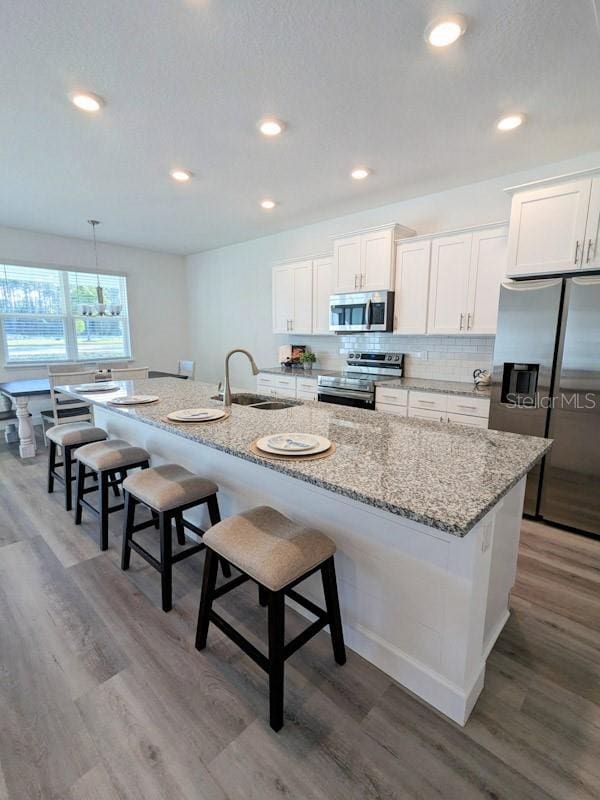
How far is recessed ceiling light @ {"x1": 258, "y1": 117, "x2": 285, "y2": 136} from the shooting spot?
7.69 ft

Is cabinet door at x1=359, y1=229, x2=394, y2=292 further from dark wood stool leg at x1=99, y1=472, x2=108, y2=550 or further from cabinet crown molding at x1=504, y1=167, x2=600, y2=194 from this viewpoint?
dark wood stool leg at x1=99, y1=472, x2=108, y2=550

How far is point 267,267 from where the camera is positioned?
534cm

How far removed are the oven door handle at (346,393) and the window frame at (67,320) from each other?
360cm

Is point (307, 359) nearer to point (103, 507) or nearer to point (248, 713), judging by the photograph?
point (103, 507)

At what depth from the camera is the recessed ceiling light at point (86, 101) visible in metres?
2.09

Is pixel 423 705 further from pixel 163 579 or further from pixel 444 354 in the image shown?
pixel 444 354

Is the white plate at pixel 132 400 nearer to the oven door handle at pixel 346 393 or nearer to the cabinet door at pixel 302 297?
the oven door handle at pixel 346 393

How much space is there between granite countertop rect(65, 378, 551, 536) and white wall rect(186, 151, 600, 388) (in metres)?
2.22

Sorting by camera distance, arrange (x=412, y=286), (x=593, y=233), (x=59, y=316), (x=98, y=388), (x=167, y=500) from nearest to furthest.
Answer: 1. (x=167, y=500)
2. (x=593, y=233)
3. (x=98, y=388)
4. (x=412, y=286)
5. (x=59, y=316)

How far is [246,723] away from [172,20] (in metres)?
2.81

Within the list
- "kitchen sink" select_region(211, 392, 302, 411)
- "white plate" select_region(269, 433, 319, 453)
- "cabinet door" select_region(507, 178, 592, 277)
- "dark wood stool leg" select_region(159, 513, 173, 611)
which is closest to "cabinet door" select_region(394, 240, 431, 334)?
"cabinet door" select_region(507, 178, 592, 277)

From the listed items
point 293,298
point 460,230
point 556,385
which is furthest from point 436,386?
point 293,298

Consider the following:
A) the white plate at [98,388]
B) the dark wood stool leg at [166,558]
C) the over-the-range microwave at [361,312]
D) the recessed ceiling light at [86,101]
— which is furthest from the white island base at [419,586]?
the over-the-range microwave at [361,312]

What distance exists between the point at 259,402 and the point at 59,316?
4.26 meters
